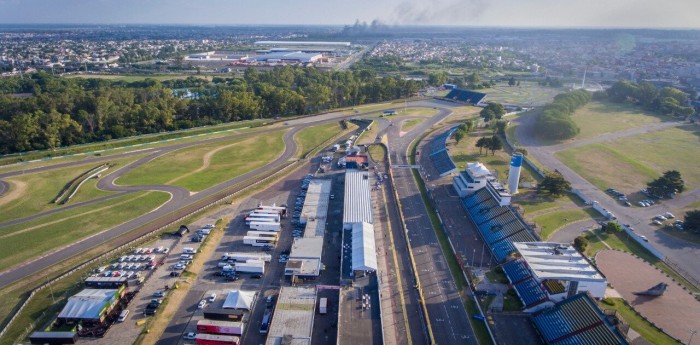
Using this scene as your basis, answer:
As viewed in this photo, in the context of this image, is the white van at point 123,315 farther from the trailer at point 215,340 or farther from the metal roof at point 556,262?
the metal roof at point 556,262

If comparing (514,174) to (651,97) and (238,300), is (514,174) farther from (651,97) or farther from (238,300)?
(651,97)

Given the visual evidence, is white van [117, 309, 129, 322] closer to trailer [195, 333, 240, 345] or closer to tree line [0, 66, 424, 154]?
trailer [195, 333, 240, 345]

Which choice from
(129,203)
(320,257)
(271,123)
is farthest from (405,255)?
(271,123)

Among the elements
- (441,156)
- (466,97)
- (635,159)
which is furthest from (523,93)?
(441,156)

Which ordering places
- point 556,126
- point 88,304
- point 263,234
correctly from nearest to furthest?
point 88,304 → point 263,234 → point 556,126

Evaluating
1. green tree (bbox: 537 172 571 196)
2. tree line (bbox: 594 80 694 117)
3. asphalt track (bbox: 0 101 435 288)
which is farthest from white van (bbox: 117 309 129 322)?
tree line (bbox: 594 80 694 117)

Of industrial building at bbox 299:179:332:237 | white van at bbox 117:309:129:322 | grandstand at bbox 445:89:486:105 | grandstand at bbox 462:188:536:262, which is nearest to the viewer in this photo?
white van at bbox 117:309:129:322
